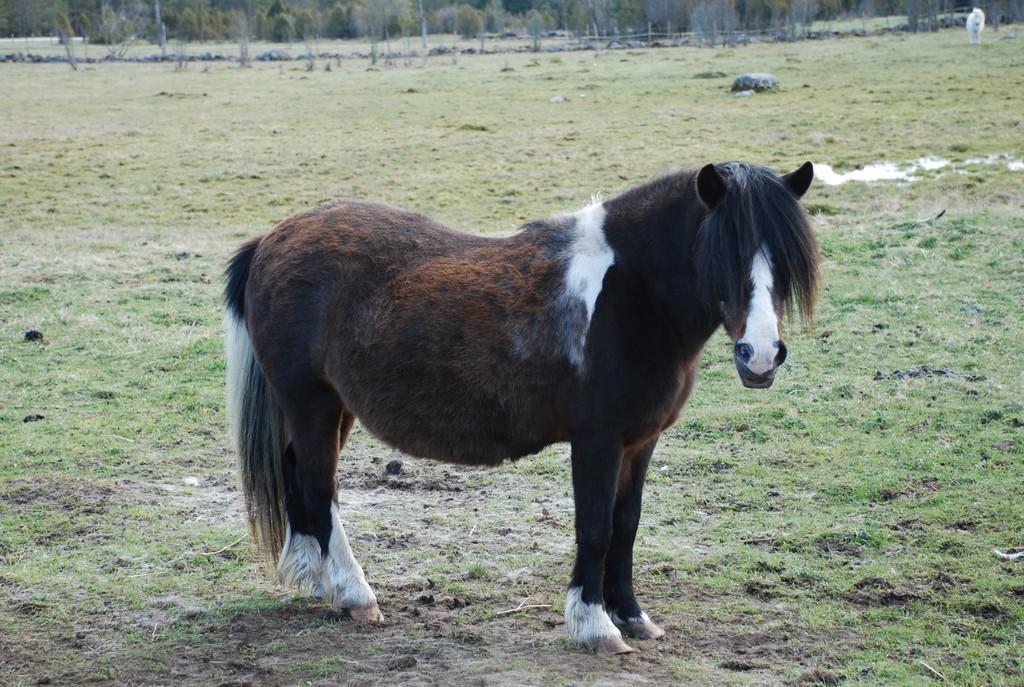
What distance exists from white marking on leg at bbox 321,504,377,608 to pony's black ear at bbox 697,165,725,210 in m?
2.29

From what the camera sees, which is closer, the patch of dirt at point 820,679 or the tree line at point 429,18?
the patch of dirt at point 820,679

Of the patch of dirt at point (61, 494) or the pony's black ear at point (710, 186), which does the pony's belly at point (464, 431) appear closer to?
the pony's black ear at point (710, 186)

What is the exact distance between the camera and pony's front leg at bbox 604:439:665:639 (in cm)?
438

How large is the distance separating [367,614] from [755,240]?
2.46 metres

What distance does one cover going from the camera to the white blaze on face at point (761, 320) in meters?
3.54

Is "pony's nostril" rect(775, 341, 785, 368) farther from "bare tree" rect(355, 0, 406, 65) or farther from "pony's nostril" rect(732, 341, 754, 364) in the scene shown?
"bare tree" rect(355, 0, 406, 65)

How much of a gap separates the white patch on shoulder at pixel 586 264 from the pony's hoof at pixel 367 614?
1.56m

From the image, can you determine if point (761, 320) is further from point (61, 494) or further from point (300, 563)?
point (61, 494)

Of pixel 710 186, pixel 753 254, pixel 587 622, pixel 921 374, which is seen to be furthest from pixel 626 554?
pixel 921 374

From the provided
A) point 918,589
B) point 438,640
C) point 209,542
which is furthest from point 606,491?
point 209,542

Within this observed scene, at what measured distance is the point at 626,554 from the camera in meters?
4.48

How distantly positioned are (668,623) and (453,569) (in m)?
1.18

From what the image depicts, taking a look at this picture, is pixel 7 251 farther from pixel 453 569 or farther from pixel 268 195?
pixel 453 569

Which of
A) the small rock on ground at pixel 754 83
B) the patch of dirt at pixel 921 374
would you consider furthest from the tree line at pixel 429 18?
the patch of dirt at pixel 921 374
